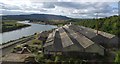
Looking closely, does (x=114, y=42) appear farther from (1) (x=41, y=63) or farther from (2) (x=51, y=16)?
(2) (x=51, y=16)

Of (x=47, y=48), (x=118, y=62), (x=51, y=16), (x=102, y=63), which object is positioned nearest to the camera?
(x=118, y=62)

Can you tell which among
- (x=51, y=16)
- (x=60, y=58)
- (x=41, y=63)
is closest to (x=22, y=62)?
(x=41, y=63)

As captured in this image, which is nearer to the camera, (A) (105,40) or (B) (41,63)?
(B) (41,63)

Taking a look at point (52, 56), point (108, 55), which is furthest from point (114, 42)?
point (52, 56)

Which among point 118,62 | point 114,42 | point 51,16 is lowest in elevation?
point 51,16

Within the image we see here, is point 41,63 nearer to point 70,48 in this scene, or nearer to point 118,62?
point 70,48

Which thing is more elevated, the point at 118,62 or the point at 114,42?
the point at 118,62

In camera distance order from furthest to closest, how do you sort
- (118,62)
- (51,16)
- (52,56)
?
(51,16) < (52,56) < (118,62)

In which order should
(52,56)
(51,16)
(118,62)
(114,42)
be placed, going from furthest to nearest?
(51,16)
(114,42)
(52,56)
(118,62)

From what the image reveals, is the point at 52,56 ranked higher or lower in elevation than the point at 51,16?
higher
